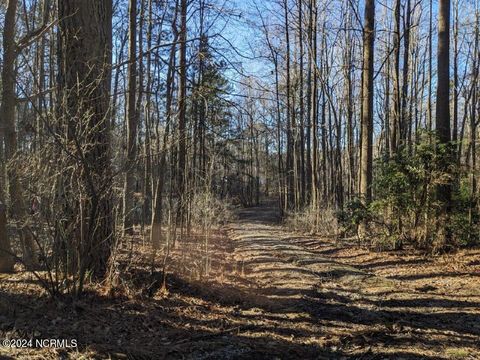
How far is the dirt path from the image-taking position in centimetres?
419

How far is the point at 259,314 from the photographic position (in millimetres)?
5320

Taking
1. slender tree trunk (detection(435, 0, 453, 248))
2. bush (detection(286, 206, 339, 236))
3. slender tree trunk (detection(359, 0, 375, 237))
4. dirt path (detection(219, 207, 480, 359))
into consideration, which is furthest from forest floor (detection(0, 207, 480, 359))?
bush (detection(286, 206, 339, 236))

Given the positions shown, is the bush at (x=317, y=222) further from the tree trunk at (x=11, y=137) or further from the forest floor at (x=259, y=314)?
the tree trunk at (x=11, y=137)

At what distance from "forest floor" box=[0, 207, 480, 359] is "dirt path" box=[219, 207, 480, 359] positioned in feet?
0.04

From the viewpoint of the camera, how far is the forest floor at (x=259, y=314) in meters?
4.00

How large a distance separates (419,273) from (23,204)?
6709 millimetres

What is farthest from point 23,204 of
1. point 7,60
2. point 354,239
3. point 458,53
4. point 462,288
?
point 458,53

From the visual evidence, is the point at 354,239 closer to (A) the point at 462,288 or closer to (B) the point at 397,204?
(B) the point at 397,204

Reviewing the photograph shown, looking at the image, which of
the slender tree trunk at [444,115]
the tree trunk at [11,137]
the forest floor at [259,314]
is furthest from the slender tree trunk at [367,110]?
the tree trunk at [11,137]

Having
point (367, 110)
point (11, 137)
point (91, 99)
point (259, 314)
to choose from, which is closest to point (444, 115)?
point (367, 110)

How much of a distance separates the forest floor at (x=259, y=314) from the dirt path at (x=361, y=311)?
0.01 meters

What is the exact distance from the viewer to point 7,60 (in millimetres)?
6172

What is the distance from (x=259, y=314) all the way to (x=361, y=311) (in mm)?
1356

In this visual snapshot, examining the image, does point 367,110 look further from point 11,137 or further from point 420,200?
point 11,137
